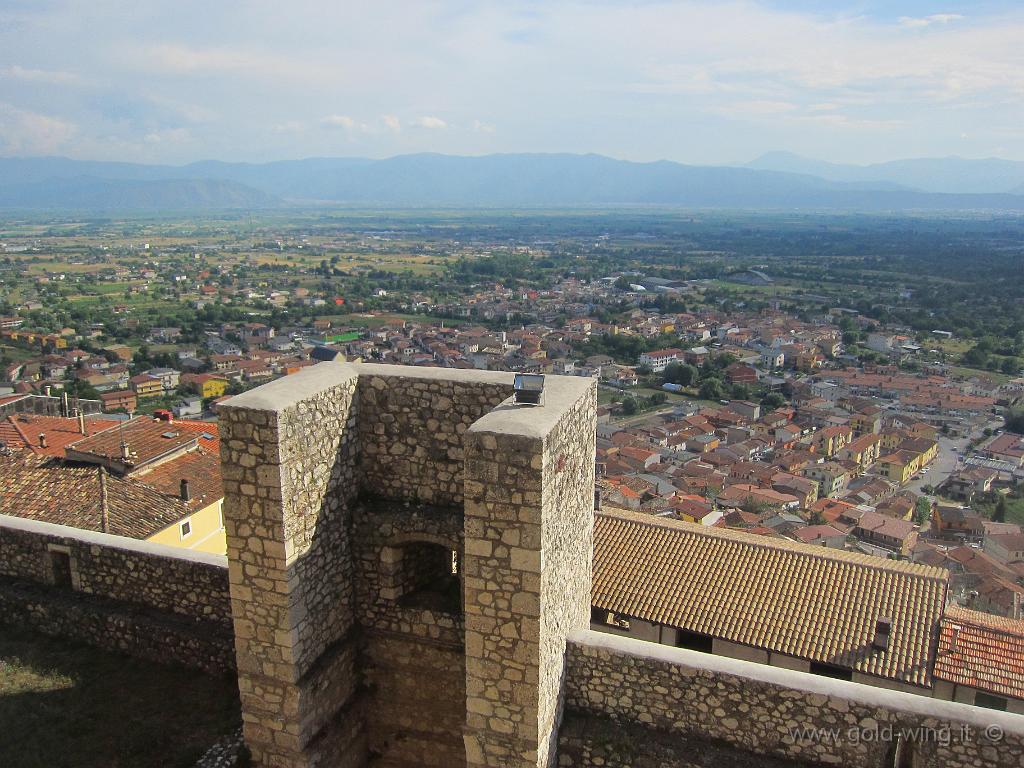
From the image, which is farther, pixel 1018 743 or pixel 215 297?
pixel 215 297

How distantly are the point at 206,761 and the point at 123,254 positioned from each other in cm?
19246

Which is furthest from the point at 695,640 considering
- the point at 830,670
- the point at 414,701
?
the point at 414,701

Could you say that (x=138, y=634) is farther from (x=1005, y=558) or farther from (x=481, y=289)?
(x=481, y=289)

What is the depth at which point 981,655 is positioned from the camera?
1077cm

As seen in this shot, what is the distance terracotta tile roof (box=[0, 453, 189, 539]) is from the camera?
12055 mm

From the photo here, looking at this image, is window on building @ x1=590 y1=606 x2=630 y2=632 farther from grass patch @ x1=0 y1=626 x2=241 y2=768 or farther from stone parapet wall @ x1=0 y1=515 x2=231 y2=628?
grass patch @ x1=0 y1=626 x2=241 y2=768

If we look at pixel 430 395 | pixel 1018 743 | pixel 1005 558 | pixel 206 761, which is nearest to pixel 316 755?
pixel 206 761

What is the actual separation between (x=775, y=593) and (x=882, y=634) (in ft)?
5.07

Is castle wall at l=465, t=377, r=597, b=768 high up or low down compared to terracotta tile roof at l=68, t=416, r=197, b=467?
up

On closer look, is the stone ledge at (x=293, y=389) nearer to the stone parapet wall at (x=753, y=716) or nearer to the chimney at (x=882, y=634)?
the stone parapet wall at (x=753, y=716)

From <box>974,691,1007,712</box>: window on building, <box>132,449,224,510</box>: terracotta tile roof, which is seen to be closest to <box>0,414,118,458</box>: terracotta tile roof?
<box>132,449,224,510</box>: terracotta tile roof

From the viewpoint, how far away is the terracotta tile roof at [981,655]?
10234 millimetres

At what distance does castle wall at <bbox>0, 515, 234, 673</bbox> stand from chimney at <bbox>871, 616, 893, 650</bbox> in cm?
807

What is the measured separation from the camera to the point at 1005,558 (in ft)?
111
